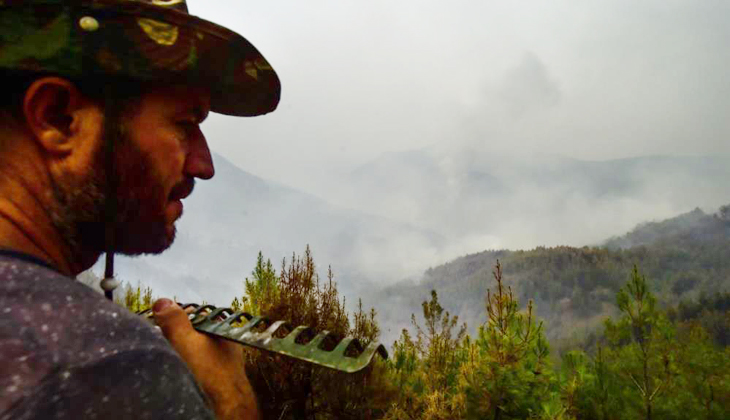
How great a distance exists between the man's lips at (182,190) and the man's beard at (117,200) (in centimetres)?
5

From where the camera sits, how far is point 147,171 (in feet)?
4.57

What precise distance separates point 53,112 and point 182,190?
0.40 m

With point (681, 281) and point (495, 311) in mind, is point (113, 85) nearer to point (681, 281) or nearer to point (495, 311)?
point (495, 311)

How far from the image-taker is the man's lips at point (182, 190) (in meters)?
1.51

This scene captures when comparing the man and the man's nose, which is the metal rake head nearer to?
the man

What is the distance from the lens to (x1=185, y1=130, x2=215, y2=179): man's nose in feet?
4.96

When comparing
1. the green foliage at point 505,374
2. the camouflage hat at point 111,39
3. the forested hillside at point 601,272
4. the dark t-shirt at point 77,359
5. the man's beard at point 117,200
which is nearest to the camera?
the dark t-shirt at point 77,359

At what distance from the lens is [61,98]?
126 cm

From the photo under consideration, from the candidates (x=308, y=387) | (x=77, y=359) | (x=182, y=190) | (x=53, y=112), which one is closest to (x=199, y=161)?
(x=182, y=190)

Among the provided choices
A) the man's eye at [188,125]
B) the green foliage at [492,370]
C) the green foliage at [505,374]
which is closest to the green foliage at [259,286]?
the green foliage at [492,370]

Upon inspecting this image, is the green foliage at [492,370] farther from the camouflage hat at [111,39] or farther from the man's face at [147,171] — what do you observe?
the camouflage hat at [111,39]

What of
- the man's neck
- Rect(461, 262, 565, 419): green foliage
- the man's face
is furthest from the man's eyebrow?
Rect(461, 262, 565, 419): green foliage

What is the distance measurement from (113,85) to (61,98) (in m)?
0.13

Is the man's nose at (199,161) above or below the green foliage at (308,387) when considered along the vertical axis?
above
